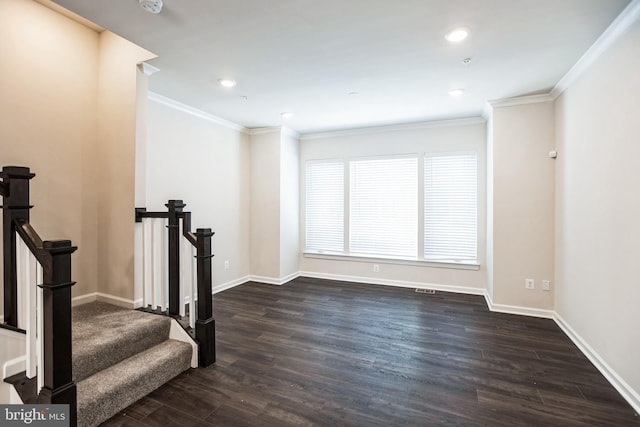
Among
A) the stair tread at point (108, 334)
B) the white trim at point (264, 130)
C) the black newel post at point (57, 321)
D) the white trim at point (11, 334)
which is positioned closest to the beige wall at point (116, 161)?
the stair tread at point (108, 334)

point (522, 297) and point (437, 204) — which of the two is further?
point (437, 204)

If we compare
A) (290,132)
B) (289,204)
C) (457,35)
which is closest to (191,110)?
(290,132)

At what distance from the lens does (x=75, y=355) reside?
201cm

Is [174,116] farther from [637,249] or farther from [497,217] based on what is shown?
Answer: [637,249]

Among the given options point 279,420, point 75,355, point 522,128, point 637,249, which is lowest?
point 279,420

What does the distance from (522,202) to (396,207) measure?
6.05 feet

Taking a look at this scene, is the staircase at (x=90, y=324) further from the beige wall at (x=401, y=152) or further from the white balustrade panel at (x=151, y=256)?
the beige wall at (x=401, y=152)

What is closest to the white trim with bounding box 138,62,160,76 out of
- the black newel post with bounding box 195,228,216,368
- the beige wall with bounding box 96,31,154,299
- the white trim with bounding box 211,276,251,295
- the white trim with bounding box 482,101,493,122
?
the beige wall with bounding box 96,31,154,299

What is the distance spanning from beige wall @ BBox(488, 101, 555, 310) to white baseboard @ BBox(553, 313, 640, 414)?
23.0 inches

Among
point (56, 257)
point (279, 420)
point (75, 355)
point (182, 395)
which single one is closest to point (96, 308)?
point (75, 355)

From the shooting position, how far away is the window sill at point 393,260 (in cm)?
466

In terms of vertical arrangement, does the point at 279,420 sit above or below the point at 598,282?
below

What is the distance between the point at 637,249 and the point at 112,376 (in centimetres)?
371

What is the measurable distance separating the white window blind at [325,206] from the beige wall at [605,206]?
320cm
